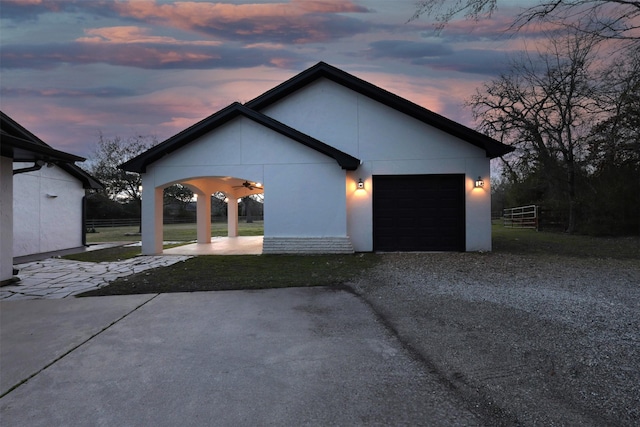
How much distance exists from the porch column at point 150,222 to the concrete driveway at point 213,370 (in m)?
6.06

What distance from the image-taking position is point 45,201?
11.9m

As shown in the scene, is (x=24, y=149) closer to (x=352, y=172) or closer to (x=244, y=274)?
(x=244, y=274)

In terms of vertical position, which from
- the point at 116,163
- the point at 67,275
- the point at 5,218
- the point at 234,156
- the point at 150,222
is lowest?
the point at 67,275

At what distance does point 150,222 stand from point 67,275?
344 cm

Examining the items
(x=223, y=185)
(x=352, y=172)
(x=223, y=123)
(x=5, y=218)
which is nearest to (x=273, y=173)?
(x=223, y=123)

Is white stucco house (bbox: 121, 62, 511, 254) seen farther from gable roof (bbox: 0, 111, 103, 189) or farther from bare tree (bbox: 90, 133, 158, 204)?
bare tree (bbox: 90, 133, 158, 204)

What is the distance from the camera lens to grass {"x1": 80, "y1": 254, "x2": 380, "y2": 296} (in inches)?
231

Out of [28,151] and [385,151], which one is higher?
[385,151]

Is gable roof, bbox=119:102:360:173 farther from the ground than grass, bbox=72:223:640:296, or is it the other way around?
gable roof, bbox=119:102:360:173

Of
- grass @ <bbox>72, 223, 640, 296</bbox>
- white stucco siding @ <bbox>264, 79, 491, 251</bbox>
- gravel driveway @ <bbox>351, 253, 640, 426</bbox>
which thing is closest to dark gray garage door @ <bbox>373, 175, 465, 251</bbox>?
white stucco siding @ <bbox>264, 79, 491, 251</bbox>

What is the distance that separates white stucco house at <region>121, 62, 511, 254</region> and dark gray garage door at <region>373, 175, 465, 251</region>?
3cm

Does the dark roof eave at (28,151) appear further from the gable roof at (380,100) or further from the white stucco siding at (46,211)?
the gable roof at (380,100)

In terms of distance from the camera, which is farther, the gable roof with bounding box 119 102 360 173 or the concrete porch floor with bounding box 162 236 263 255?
the concrete porch floor with bounding box 162 236 263 255

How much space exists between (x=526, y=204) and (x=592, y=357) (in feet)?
80.8
